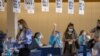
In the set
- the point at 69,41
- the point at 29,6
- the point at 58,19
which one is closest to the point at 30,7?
the point at 29,6

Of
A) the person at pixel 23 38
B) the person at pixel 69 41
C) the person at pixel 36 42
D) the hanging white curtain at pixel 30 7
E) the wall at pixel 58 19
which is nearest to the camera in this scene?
the person at pixel 23 38

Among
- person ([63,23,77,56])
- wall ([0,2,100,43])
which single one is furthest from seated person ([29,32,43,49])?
wall ([0,2,100,43])

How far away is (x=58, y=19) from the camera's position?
22.8 m

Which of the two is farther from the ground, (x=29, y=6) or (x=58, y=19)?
(x=29, y=6)

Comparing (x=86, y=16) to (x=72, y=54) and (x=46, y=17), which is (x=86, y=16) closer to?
(x=46, y=17)

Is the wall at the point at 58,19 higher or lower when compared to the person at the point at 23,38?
lower

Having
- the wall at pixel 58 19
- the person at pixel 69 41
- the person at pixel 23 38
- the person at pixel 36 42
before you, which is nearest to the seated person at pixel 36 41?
the person at pixel 36 42

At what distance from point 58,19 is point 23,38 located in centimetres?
1129

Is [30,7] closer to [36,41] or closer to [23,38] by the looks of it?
[36,41]

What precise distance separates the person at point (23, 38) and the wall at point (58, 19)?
35.2ft

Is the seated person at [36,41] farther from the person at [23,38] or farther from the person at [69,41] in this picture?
the person at [69,41]

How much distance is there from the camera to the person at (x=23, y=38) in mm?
11508

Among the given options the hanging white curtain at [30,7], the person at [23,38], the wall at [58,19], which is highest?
the hanging white curtain at [30,7]

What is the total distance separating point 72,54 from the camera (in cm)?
1332
